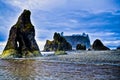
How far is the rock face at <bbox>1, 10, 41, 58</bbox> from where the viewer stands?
369 ft

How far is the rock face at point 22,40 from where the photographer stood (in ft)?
369

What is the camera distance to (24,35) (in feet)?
394

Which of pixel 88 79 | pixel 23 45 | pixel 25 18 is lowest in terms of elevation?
pixel 88 79

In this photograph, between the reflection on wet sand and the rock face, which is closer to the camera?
the reflection on wet sand

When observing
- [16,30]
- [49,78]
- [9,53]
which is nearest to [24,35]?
[16,30]

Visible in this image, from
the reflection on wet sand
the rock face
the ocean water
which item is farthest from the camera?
the rock face

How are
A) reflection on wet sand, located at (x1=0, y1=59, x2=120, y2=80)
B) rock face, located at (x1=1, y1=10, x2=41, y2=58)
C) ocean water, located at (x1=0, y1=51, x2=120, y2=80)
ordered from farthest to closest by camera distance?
rock face, located at (x1=1, y1=10, x2=41, y2=58) → ocean water, located at (x1=0, y1=51, x2=120, y2=80) → reflection on wet sand, located at (x1=0, y1=59, x2=120, y2=80)

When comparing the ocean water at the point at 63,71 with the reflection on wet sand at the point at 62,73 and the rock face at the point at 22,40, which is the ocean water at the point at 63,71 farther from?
the rock face at the point at 22,40

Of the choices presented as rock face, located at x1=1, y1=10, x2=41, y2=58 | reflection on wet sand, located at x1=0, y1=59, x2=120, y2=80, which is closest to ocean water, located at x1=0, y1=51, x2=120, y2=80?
reflection on wet sand, located at x1=0, y1=59, x2=120, y2=80

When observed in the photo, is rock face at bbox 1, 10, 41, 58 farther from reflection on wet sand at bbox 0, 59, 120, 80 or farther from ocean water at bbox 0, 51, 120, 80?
reflection on wet sand at bbox 0, 59, 120, 80

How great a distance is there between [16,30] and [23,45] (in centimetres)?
841

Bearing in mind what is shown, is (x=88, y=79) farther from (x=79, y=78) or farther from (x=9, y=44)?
(x=9, y=44)

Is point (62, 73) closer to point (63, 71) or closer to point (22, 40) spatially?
point (63, 71)

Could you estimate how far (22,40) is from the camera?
119 meters
